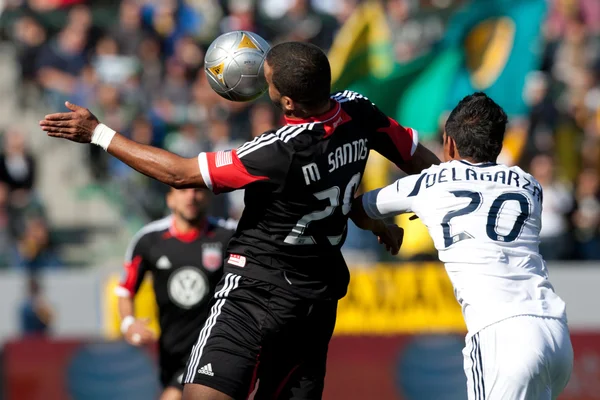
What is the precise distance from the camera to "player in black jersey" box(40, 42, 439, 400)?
5.30 m

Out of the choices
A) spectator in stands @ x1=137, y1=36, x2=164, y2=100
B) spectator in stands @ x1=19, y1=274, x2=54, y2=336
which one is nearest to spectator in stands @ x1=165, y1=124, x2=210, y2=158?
Result: spectator in stands @ x1=137, y1=36, x2=164, y2=100

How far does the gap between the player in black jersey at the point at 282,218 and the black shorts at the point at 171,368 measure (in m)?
2.15

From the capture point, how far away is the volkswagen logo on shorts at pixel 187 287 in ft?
25.7

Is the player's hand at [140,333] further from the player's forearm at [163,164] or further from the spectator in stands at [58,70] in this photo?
the spectator in stands at [58,70]

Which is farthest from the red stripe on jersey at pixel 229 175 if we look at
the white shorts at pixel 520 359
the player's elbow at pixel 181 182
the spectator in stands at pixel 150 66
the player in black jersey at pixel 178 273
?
the spectator in stands at pixel 150 66

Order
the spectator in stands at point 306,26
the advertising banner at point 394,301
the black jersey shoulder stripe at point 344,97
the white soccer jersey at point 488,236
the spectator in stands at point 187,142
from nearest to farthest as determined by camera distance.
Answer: the white soccer jersey at point 488,236, the black jersey shoulder stripe at point 344,97, the advertising banner at point 394,301, the spectator in stands at point 187,142, the spectator in stands at point 306,26

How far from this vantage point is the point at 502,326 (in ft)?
Result: 16.3

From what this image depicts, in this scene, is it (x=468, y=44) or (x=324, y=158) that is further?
(x=468, y=44)

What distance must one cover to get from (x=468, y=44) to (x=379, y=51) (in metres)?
1.32

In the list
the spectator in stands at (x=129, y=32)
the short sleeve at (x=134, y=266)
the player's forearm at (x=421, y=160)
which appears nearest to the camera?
the player's forearm at (x=421, y=160)

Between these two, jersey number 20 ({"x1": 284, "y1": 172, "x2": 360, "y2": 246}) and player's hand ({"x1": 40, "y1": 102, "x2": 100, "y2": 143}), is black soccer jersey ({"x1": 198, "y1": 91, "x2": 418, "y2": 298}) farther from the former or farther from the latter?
player's hand ({"x1": 40, "y1": 102, "x2": 100, "y2": 143})

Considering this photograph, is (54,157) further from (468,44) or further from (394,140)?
(394,140)

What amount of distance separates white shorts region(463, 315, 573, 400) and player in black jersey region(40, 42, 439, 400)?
1.01 metres

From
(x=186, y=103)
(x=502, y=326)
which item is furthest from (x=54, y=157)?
(x=502, y=326)
